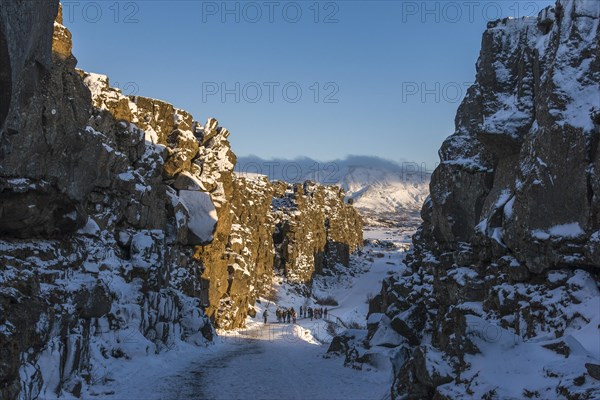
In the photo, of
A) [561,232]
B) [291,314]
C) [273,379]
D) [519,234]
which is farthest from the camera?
[291,314]

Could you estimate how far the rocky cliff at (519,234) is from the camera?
33.0 ft

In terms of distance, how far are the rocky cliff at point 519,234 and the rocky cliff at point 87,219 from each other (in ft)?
32.9

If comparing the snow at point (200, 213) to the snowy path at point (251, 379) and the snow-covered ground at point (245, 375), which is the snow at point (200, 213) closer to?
the snow-covered ground at point (245, 375)

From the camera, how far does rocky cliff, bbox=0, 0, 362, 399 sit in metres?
10.6

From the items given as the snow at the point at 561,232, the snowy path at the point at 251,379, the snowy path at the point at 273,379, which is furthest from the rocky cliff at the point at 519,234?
the snowy path at the point at 251,379

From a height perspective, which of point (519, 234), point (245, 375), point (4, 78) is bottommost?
point (245, 375)

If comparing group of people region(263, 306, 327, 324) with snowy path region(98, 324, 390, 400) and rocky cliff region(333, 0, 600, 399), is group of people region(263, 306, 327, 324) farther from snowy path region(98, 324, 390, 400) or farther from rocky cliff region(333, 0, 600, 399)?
rocky cliff region(333, 0, 600, 399)

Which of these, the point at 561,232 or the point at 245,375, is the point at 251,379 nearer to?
the point at 245,375

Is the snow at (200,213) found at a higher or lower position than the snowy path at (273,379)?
higher

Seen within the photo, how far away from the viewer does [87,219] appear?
65.1ft

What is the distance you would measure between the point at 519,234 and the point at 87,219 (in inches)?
670

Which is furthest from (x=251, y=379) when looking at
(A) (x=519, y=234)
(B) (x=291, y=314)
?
(B) (x=291, y=314)

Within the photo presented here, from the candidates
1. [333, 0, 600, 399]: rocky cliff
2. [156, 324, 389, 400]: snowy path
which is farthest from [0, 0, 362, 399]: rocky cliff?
[333, 0, 600, 399]: rocky cliff

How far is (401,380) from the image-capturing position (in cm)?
1239
